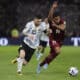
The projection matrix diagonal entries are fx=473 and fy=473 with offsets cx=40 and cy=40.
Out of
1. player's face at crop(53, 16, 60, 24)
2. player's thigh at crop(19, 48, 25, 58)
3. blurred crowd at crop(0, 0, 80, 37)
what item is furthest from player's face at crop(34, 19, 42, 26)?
blurred crowd at crop(0, 0, 80, 37)

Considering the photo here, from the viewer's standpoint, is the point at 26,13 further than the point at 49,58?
Yes

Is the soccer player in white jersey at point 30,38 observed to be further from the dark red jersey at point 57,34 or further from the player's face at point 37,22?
the dark red jersey at point 57,34

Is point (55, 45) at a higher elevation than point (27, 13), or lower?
higher

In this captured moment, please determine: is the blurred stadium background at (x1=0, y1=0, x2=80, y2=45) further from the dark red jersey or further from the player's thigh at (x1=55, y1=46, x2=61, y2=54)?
the player's thigh at (x1=55, y1=46, x2=61, y2=54)

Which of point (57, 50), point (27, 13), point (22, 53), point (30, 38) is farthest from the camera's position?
point (27, 13)

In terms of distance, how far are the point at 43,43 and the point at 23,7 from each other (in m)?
13.8

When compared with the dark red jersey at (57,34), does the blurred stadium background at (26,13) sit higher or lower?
lower

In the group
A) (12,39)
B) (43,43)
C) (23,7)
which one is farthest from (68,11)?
(43,43)

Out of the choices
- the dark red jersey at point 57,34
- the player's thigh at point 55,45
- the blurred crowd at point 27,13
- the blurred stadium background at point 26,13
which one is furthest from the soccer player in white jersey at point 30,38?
the blurred crowd at point 27,13

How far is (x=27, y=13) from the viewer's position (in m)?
32.1

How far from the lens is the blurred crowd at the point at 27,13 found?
31.5m

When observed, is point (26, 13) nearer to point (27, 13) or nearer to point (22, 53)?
point (27, 13)

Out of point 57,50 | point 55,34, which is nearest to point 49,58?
point 57,50

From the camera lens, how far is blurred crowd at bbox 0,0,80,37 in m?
31.5
